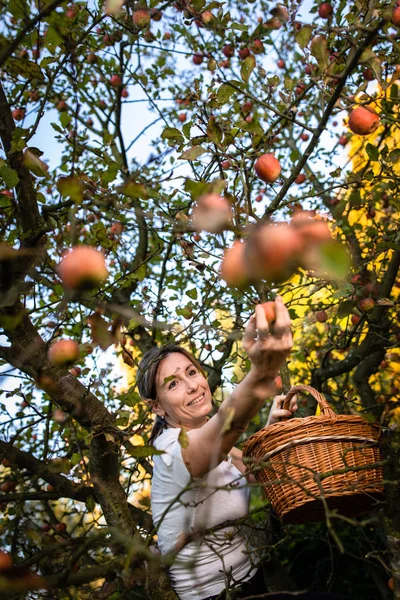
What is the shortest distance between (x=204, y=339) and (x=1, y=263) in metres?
1.51

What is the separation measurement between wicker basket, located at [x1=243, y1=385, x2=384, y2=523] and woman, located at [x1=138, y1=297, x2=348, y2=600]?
0.12 meters

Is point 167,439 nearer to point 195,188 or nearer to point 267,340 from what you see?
point 267,340

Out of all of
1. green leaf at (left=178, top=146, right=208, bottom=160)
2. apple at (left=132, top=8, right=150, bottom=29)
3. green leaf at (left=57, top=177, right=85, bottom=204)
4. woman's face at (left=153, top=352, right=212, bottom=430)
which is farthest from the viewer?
apple at (left=132, top=8, right=150, bottom=29)

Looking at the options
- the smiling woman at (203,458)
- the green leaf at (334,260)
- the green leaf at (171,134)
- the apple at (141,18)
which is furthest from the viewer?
the apple at (141,18)

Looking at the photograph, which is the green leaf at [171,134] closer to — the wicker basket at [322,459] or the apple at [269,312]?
the apple at [269,312]

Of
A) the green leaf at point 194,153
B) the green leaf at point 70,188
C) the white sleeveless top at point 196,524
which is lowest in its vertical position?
the white sleeveless top at point 196,524

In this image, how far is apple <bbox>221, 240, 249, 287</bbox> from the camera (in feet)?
3.38

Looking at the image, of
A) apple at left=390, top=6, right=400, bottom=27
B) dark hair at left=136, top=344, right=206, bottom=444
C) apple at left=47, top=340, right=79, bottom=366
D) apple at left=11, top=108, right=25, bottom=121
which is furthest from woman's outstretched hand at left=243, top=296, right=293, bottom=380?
apple at left=11, top=108, right=25, bottom=121

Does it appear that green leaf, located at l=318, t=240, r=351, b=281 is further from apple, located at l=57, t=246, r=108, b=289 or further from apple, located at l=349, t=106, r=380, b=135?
apple, located at l=349, t=106, r=380, b=135

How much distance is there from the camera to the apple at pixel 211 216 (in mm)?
998

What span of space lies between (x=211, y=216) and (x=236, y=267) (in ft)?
0.33

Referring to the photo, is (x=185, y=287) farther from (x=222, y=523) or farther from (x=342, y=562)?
(x=222, y=523)

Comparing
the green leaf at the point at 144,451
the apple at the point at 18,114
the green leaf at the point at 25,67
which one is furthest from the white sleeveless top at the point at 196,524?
the apple at the point at 18,114

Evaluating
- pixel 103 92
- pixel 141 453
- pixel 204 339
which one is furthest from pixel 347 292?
pixel 103 92
